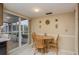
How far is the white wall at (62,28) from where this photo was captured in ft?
5.87

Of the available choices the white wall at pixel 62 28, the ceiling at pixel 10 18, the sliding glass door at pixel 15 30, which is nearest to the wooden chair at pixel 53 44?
the white wall at pixel 62 28

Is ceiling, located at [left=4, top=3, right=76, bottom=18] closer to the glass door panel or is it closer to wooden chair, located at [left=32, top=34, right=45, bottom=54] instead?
the glass door panel

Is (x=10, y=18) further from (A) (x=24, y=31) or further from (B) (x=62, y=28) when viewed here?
(B) (x=62, y=28)

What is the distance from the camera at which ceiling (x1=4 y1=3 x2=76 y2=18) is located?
1.73 meters

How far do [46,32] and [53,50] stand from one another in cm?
31

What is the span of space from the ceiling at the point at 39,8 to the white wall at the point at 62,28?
76 mm

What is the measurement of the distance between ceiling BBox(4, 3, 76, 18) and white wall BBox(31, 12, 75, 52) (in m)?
0.08

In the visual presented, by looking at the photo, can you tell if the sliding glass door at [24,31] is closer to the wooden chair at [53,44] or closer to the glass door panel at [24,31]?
the glass door panel at [24,31]

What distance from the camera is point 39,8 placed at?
70.7 inches

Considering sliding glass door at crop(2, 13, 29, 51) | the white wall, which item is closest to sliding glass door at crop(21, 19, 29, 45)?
sliding glass door at crop(2, 13, 29, 51)

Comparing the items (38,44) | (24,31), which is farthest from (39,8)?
(38,44)

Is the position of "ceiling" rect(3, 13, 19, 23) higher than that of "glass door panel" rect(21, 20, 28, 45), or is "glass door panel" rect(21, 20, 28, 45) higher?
"ceiling" rect(3, 13, 19, 23)
